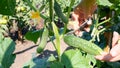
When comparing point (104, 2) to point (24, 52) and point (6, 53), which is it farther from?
point (24, 52)

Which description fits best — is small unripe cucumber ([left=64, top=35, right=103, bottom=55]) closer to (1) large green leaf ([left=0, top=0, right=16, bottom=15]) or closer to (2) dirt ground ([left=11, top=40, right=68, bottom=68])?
(1) large green leaf ([left=0, top=0, right=16, bottom=15])

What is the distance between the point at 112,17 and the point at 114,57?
1.01ft

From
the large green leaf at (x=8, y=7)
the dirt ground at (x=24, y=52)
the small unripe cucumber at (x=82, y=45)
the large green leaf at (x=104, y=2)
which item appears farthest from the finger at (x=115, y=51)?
the dirt ground at (x=24, y=52)

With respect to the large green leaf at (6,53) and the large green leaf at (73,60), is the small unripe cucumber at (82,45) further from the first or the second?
the large green leaf at (6,53)

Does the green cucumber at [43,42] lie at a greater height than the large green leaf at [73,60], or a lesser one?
greater

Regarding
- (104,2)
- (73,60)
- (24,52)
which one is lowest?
(24,52)

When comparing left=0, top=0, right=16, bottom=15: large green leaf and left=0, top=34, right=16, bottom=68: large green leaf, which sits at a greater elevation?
left=0, top=0, right=16, bottom=15: large green leaf

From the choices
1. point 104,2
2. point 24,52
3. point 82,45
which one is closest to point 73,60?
point 82,45

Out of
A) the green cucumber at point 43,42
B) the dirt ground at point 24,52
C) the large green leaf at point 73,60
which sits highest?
the green cucumber at point 43,42

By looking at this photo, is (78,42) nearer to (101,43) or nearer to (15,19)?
(101,43)

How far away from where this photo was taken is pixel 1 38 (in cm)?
102

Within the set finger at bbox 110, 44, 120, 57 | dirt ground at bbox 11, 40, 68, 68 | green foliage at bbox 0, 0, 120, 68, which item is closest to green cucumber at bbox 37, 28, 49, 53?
green foliage at bbox 0, 0, 120, 68

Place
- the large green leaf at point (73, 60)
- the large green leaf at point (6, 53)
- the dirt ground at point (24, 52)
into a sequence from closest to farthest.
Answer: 1. the large green leaf at point (73, 60)
2. the large green leaf at point (6, 53)
3. the dirt ground at point (24, 52)

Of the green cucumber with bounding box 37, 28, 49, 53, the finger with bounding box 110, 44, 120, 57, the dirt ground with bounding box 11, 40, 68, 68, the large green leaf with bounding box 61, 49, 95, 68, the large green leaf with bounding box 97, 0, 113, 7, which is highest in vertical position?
the large green leaf with bounding box 97, 0, 113, 7
